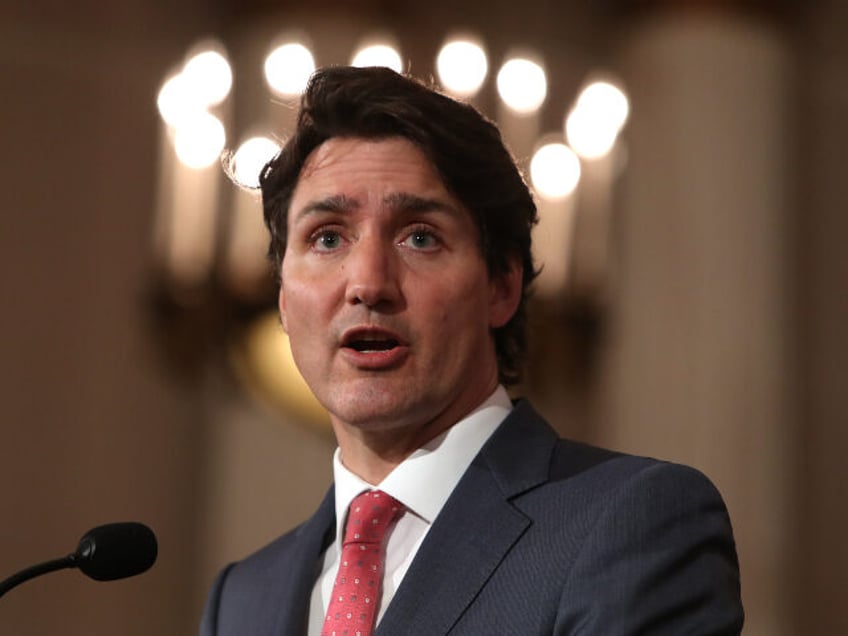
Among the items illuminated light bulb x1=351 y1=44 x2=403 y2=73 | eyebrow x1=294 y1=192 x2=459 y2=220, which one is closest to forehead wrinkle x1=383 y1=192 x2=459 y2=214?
eyebrow x1=294 y1=192 x2=459 y2=220

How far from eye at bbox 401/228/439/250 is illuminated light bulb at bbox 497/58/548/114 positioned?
60.3 inches

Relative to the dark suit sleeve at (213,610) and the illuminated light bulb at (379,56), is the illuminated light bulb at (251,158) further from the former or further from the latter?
the dark suit sleeve at (213,610)

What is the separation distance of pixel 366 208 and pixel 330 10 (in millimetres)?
2810

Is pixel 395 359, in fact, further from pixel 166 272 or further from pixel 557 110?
pixel 557 110

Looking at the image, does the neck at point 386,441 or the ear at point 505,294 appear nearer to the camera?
the neck at point 386,441

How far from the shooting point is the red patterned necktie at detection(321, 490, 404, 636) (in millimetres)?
2289

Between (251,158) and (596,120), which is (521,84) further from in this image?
(251,158)

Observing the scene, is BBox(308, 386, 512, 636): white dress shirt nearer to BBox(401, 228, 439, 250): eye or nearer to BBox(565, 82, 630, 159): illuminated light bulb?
BBox(401, 228, 439, 250): eye

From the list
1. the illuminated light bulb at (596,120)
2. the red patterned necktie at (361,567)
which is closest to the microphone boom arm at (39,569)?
the red patterned necktie at (361,567)

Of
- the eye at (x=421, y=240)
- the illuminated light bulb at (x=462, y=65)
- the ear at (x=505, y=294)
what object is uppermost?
the illuminated light bulb at (x=462, y=65)

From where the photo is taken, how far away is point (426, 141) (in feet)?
8.13

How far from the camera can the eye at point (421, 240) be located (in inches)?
94.3

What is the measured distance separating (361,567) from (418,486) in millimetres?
145

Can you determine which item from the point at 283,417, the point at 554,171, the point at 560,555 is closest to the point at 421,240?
the point at 560,555
